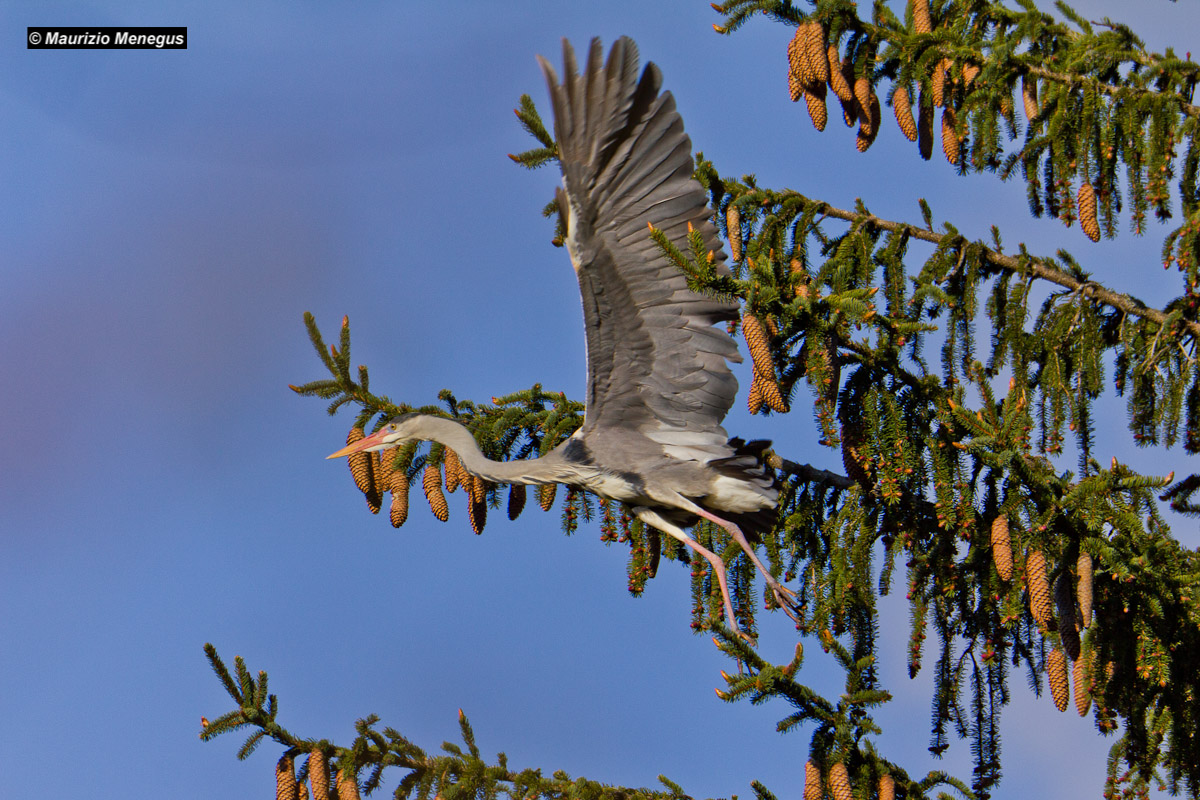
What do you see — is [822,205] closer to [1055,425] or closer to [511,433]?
[1055,425]

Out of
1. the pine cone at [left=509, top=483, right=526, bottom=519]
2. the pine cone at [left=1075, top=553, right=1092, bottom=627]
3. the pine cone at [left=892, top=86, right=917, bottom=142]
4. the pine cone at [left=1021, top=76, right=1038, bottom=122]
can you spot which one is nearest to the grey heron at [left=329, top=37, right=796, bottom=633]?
the pine cone at [left=509, top=483, right=526, bottom=519]

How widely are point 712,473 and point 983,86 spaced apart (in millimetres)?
2103

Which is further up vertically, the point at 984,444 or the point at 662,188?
the point at 662,188

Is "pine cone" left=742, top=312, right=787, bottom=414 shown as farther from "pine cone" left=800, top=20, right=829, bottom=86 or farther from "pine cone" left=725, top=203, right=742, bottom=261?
"pine cone" left=800, top=20, right=829, bottom=86

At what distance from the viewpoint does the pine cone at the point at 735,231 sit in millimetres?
4959

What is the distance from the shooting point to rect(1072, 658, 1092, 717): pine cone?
3.77 m

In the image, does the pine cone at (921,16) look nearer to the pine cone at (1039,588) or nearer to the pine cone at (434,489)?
the pine cone at (1039,588)

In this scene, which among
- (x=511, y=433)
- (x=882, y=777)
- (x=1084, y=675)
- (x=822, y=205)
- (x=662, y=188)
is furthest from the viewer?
(x=511, y=433)

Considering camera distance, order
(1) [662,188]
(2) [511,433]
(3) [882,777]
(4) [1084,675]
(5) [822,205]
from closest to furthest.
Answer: (3) [882,777] → (4) [1084,675] → (1) [662,188] → (5) [822,205] → (2) [511,433]

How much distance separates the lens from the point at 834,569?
4328 millimetres

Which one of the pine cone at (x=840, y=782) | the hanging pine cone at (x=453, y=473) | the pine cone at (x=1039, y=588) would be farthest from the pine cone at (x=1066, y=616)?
the hanging pine cone at (x=453, y=473)

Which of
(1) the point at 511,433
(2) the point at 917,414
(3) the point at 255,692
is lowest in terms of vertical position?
(3) the point at 255,692

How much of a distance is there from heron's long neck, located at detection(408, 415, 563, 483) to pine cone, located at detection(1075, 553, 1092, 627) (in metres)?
2.22

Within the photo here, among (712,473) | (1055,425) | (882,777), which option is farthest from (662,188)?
(882,777)
